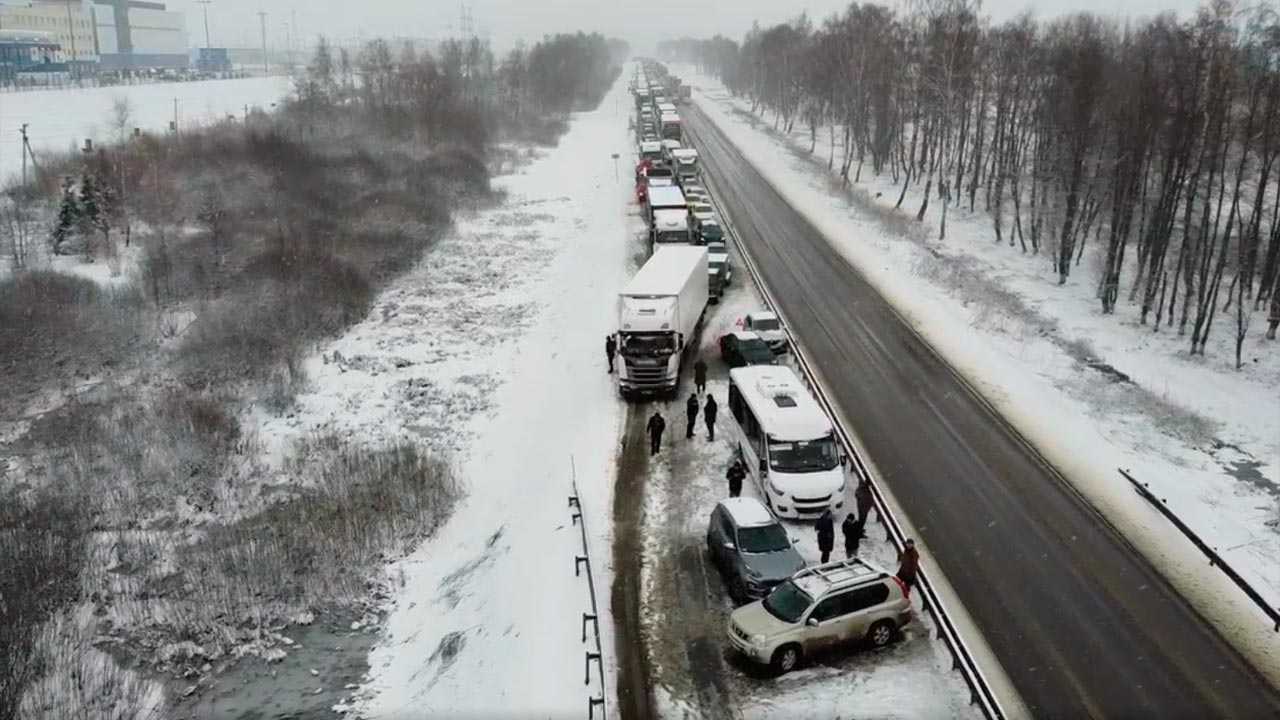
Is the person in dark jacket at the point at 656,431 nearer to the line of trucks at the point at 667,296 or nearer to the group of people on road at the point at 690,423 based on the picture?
the group of people on road at the point at 690,423

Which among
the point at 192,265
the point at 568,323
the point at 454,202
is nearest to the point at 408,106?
the point at 454,202

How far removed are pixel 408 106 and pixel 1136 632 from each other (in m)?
91.4

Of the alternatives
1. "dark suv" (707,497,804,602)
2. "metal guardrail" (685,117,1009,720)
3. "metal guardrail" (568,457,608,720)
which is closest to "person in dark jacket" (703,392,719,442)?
"metal guardrail" (685,117,1009,720)

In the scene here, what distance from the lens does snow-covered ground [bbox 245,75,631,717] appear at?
61.1ft

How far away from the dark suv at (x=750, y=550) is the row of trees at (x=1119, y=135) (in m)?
27.7

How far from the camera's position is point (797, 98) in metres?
109

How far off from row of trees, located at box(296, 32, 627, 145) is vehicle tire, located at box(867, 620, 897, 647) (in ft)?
250

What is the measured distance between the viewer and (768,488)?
2253 centimetres

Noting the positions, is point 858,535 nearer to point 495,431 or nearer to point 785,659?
point 785,659

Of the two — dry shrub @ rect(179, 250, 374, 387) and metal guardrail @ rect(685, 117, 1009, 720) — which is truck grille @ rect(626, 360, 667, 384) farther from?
dry shrub @ rect(179, 250, 374, 387)

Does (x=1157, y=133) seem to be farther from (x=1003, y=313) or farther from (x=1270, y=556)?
(x=1270, y=556)

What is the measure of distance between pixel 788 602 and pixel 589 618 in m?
3.79

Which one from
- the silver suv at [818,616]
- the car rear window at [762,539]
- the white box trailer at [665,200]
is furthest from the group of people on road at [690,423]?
the white box trailer at [665,200]

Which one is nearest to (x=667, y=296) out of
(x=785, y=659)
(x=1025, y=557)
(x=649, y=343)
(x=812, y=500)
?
(x=649, y=343)
